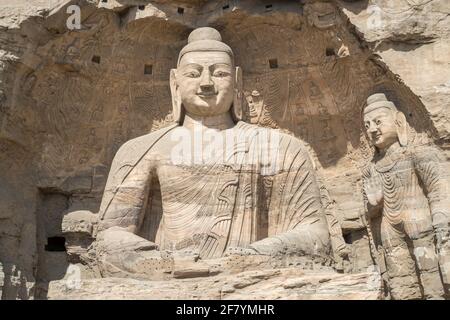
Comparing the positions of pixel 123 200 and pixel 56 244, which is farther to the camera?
pixel 56 244

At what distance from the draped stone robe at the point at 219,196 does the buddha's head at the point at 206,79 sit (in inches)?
16.4

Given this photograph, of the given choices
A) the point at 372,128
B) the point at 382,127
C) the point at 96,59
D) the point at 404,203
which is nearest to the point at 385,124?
the point at 382,127

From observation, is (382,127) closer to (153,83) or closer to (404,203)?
(404,203)

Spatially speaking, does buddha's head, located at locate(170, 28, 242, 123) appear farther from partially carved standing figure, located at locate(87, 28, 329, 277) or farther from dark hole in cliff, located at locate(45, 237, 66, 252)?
dark hole in cliff, located at locate(45, 237, 66, 252)

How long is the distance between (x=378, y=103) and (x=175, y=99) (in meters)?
2.18

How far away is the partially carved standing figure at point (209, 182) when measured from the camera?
26.9ft

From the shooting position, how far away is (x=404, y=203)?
325 inches

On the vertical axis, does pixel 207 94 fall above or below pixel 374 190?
above

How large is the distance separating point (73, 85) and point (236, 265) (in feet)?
10.1

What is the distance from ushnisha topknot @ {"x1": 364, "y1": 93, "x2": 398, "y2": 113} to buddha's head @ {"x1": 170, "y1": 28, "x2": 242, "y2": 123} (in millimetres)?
1401

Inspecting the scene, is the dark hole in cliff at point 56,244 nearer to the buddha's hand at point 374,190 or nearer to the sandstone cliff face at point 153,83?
the sandstone cliff face at point 153,83

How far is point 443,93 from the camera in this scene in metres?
8.10

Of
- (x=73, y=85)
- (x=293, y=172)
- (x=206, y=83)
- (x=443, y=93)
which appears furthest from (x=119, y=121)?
(x=443, y=93)

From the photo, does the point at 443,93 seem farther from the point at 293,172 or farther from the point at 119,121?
the point at 119,121
